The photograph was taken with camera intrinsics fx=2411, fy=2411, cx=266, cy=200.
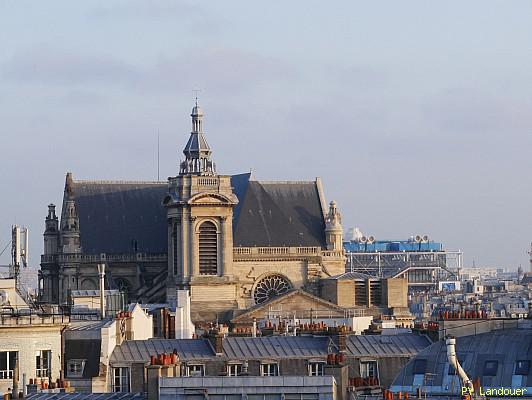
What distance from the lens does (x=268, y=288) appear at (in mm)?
143375

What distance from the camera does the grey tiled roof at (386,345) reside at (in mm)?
70125

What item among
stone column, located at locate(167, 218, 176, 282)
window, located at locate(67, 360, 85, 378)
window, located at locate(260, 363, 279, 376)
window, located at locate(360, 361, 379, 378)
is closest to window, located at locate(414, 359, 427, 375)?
window, located at locate(360, 361, 379, 378)

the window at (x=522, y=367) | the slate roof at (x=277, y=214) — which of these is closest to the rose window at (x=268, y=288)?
the slate roof at (x=277, y=214)

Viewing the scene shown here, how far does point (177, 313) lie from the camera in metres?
96.6

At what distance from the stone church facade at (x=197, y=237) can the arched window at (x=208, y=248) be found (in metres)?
0.06

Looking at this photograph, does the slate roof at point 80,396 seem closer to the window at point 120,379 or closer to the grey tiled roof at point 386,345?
the window at point 120,379

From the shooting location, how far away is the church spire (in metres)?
140

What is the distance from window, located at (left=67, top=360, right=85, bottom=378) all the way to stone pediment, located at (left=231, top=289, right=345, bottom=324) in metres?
64.9

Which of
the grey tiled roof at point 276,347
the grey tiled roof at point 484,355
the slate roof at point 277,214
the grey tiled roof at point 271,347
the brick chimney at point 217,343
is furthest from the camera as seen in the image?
the slate roof at point 277,214

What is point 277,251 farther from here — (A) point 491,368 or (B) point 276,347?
(A) point 491,368

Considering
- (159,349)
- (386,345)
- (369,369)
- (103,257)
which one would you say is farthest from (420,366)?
(103,257)

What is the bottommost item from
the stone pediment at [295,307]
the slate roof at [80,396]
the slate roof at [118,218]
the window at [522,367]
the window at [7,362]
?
the slate roof at [80,396]

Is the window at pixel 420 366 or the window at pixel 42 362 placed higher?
the window at pixel 42 362

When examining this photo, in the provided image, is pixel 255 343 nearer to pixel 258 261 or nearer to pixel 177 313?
pixel 177 313
